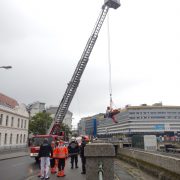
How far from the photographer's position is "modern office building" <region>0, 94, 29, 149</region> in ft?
148

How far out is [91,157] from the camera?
4.58 metres

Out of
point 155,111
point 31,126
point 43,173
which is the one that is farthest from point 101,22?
point 155,111

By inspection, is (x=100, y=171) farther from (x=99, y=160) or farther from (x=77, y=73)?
(x=77, y=73)

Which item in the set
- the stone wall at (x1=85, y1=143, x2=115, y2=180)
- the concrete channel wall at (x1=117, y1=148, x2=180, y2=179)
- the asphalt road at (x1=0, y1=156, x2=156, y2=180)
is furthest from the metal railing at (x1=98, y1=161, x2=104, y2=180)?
the asphalt road at (x1=0, y1=156, x2=156, y2=180)

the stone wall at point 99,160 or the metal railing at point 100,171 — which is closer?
the metal railing at point 100,171

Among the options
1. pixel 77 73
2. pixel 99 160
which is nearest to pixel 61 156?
pixel 99 160

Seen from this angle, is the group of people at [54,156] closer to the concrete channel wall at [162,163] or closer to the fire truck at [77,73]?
the concrete channel wall at [162,163]

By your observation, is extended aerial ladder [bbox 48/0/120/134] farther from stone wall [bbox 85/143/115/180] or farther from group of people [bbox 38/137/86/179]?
stone wall [bbox 85/143/115/180]

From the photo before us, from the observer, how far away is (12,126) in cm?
5012

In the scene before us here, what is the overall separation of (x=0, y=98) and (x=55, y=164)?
44.5 meters

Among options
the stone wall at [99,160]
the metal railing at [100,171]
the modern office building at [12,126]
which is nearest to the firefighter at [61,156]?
the stone wall at [99,160]

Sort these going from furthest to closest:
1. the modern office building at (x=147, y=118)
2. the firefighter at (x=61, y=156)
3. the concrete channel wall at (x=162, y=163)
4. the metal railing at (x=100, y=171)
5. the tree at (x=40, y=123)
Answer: the modern office building at (x=147, y=118), the tree at (x=40, y=123), the firefighter at (x=61, y=156), the concrete channel wall at (x=162, y=163), the metal railing at (x=100, y=171)

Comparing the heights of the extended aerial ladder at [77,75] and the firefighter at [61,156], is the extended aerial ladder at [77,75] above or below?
above

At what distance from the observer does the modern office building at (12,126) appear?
148 ft
